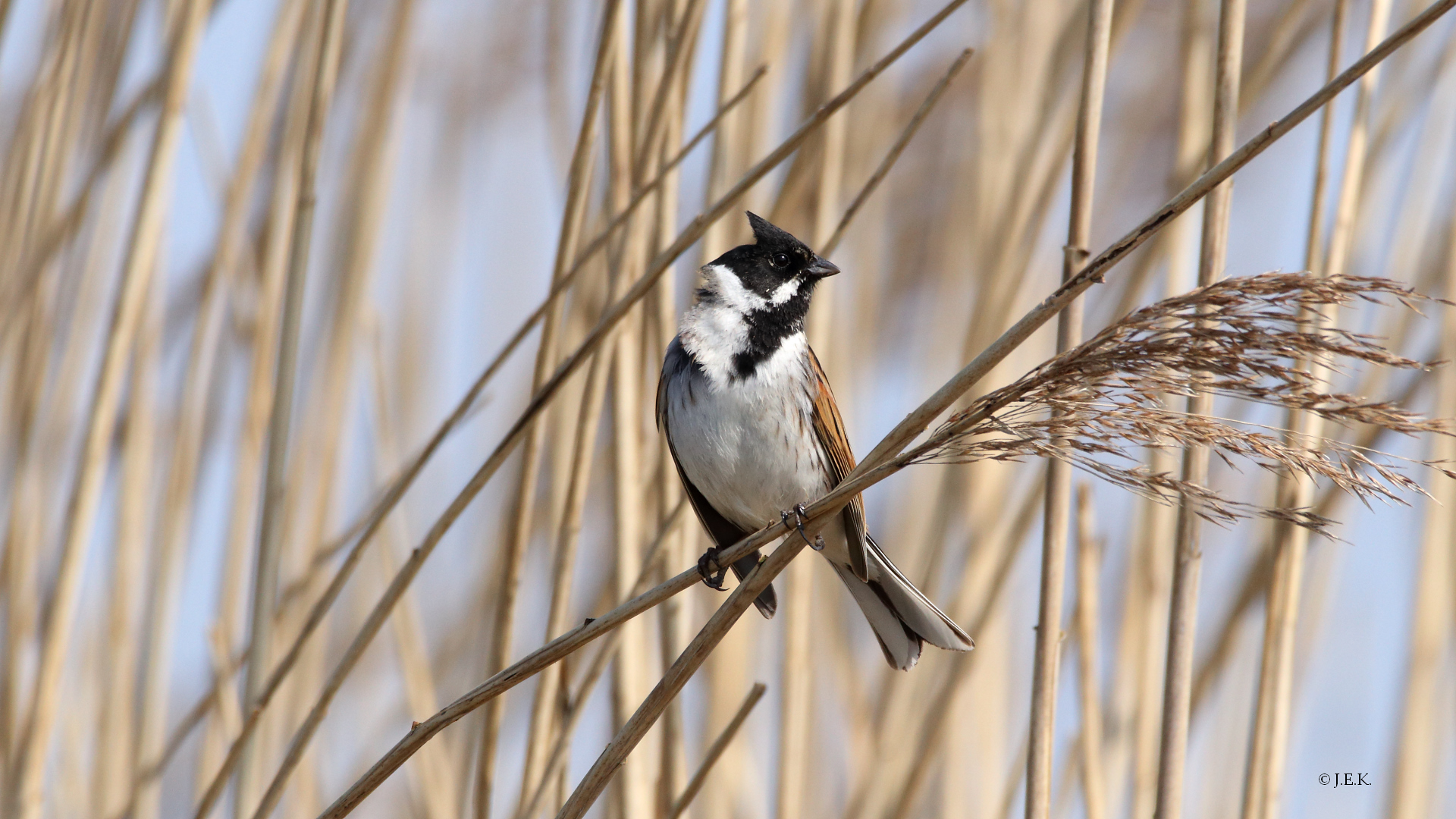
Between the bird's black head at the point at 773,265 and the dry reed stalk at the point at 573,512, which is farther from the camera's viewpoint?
the bird's black head at the point at 773,265

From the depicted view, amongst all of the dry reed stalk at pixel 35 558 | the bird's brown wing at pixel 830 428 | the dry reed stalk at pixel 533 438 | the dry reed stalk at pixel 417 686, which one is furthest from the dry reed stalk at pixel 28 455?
the bird's brown wing at pixel 830 428

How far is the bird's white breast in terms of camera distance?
2172mm

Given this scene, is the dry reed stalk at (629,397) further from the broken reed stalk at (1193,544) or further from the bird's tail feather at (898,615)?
the broken reed stalk at (1193,544)

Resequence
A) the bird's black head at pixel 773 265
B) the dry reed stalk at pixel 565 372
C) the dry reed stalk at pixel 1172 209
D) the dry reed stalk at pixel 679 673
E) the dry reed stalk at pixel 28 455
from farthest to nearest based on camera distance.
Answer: the bird's black head at pixel 773 265, the dry reed stalk at pixel 28 455, the dry reed stalk at pixel 565 372, the dry reed stalk at pixel 679 673, the dry reed stalk at pixel 1172 209

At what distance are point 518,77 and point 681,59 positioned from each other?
2462 mm

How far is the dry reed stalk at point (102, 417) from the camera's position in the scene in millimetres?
1915

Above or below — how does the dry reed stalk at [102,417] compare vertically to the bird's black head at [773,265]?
below

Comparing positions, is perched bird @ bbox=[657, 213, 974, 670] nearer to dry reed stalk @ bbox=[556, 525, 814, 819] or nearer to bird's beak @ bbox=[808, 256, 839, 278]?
bird's beak @ bbox=[808, 256, 839, 278]

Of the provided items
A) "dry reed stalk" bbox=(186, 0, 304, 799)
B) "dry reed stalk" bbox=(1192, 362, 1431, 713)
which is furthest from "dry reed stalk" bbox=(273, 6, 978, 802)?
"dry reed stalk" bbox=(1192, 362, 1431, 713)

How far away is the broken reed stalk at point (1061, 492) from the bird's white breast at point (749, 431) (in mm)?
665

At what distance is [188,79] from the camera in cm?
194

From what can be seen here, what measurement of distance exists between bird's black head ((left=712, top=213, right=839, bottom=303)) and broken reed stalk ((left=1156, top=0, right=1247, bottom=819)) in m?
0.79

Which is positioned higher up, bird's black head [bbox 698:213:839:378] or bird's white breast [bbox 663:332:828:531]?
bird's black head [bbox 698:213:839:378]

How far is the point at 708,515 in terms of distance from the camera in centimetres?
241
